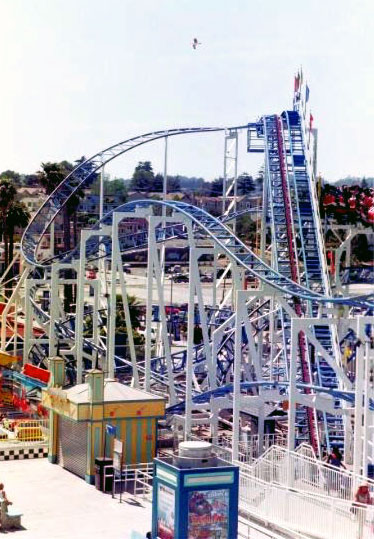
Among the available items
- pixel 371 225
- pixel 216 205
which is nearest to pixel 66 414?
pixel 371 225

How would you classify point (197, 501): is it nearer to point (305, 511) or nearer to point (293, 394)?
point (305, 511)

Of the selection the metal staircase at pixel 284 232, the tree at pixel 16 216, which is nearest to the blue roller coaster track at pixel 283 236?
the metal staircase at pixel 284 232

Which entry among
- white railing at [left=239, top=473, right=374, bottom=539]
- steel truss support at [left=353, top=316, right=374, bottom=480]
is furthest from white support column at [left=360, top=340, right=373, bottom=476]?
white railing at [left=239, top=473, right=374, bottom=539]

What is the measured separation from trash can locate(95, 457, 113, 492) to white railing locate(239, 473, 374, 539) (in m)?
3.20

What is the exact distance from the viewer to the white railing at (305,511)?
16516mm

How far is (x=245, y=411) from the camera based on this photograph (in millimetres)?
25375

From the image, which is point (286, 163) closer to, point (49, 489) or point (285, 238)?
point (285, 238)

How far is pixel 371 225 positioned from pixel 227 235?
794cm

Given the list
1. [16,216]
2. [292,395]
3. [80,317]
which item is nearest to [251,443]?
[292,395]

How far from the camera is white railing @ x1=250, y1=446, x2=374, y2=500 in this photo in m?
18.1

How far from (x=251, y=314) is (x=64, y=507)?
11999mm

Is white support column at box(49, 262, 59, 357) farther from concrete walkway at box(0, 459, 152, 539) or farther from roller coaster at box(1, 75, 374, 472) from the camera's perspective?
concrete walkway at box(0, 459, 152, 539)

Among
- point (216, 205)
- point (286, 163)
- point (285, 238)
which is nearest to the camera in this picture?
point (285, 238)

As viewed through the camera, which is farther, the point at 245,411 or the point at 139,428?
the point at 245,411
